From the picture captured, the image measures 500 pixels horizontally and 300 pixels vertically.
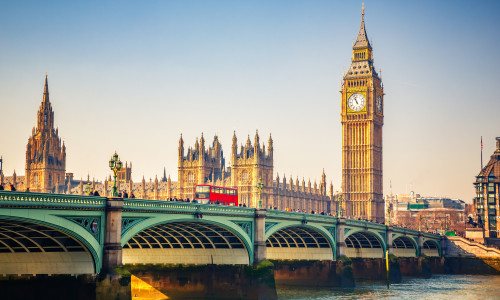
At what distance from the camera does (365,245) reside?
74.7 meters

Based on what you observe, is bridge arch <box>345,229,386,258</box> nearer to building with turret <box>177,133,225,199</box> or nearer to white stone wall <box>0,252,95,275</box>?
white stone wall <box>0,252,95,275</box>

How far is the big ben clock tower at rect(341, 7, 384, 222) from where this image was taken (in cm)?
12850

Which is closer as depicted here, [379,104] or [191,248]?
[191,248]

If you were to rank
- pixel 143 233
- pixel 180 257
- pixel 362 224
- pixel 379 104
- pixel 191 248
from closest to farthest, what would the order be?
1. pixel 143 233
2. pixel 180 257
3. pixel 191 248
4. pixel 362 224
5. pixel 379 104

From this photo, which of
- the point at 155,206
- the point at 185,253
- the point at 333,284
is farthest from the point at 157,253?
the point at 333,284

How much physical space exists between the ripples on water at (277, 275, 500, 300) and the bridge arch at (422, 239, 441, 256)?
1746 centimetres

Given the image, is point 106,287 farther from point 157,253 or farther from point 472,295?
point 472,295

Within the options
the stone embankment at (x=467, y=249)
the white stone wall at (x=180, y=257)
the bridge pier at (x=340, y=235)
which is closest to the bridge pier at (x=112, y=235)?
the white stone wall at (x=180, y=257)

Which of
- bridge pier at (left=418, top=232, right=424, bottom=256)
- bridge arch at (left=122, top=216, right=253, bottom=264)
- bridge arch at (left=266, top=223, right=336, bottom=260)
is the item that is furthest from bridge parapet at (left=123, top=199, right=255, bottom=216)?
bridge pier at (left=418, top=232, right=424, bottom=256)

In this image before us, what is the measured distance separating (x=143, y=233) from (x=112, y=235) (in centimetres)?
1080

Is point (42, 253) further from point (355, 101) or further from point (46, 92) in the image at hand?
point (46, 92)

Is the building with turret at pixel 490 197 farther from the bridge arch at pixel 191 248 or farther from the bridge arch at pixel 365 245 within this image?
the bridge arch at pixel 191 248

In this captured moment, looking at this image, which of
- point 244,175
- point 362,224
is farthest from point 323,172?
point 362,224

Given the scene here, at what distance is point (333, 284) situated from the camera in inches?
2437
